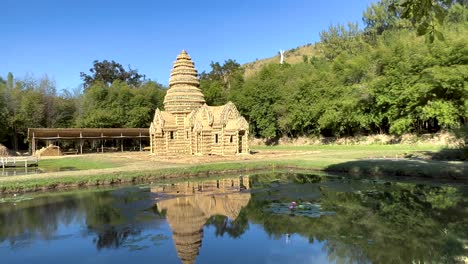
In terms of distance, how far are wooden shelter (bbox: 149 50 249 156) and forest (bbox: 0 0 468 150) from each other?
15046 millimetres

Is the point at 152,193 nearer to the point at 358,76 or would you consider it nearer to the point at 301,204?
the point at 301,204

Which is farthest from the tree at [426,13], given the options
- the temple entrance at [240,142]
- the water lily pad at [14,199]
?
the temple entrance at [240,142]

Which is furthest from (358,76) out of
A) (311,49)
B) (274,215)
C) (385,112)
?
(311,49)

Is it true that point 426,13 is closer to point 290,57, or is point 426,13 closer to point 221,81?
point 221,81

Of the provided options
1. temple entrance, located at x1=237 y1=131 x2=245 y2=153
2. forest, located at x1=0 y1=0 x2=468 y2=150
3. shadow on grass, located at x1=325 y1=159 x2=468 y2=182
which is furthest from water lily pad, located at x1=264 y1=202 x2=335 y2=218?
forest, located at x1=0 y1=0 x2=468 y2=150

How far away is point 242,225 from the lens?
11.3m

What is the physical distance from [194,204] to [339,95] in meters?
35.5

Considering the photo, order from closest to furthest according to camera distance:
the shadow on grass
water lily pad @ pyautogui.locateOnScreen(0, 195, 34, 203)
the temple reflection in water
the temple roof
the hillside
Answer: the temple reflection in water, water lily pad @ pyautogui.locateOnScreen(0, 195, 34, 203), the shadow on grass, the temple roof, the hillside

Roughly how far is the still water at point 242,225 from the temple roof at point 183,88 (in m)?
20.1

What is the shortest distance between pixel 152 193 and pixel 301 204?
6.74 metres

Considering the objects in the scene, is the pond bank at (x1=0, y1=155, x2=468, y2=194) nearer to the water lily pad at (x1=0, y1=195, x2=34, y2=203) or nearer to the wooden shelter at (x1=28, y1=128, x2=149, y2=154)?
the water lily pad at (x1=0, y1=195, x2=34, y2=203)

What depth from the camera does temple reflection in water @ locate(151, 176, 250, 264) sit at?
9789 millimetres

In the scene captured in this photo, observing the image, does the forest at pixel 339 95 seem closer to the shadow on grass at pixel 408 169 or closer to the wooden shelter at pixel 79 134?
the wooden shelter at pixel 79 134

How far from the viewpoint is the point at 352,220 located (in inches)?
439
